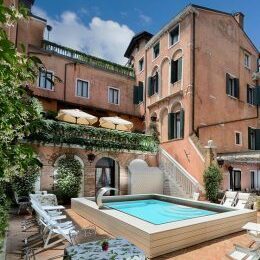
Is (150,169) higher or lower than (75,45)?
lower

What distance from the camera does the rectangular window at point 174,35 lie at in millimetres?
20791

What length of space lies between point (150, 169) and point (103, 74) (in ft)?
33.9

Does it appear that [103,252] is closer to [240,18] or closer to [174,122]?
[174,122]

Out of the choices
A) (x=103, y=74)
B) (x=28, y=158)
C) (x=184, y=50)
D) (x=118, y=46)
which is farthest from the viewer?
(x=118, y=46)

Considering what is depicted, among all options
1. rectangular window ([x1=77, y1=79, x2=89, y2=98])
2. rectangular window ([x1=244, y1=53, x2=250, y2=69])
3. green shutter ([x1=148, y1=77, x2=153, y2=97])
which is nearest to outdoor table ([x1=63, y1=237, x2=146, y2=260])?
rectangular window ([x1=77, y1=79, x2=89, y2=98])

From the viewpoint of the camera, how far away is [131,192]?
59.0ft

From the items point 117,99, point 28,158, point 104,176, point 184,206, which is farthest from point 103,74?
point 28,158

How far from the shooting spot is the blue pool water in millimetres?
11664

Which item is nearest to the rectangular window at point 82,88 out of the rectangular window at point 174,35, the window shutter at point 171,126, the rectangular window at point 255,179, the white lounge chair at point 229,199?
the window shutter at point 171,126

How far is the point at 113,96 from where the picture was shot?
24.4 metres

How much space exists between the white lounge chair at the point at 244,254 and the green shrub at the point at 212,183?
7.81 meters

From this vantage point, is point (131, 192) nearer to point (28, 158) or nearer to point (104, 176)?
point (104, 176)

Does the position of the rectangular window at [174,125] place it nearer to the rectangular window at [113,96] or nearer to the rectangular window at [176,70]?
the rectangular window at [176,70]

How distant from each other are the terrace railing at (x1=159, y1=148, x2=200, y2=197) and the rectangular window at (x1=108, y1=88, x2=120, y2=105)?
7.36m
